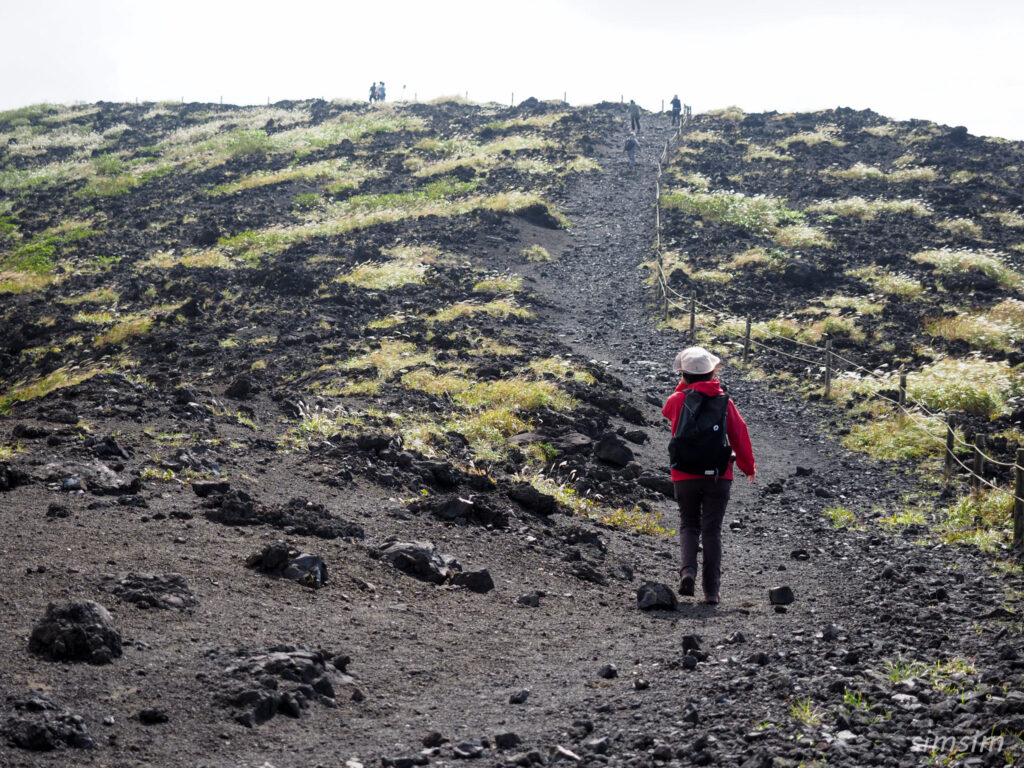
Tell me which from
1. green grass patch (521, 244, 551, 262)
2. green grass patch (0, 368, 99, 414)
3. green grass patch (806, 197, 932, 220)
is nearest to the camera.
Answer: green grass patch (0, 368, 99, 414)

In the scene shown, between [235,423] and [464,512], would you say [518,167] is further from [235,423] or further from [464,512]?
[464,512]

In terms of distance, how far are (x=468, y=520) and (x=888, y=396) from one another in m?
10.2

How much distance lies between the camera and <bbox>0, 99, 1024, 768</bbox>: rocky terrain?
4.35 meters

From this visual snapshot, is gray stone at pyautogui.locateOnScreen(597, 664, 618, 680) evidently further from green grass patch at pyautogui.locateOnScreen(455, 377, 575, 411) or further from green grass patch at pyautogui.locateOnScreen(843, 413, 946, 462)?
green grass patch at pyautogui.locateOnScreen(843, 413, 946, 462)

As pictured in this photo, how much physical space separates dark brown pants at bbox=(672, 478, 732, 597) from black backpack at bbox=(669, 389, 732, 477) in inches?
5.9

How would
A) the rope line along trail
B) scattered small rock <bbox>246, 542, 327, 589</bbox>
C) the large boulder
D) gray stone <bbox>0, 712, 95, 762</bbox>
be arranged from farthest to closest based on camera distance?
1. the rope line along trail
2. scattered small rock <bbox>246, 542, 327, 589</bbox>
3. the large boulder
4. gray stone <bbox>0, 712, 95, 762</bbox>

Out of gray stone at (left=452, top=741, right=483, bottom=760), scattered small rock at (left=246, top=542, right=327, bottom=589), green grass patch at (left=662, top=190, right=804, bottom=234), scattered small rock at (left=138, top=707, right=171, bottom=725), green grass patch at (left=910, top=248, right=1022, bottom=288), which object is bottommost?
gray stone at (left=452, top=741, right=483, bottom=760)

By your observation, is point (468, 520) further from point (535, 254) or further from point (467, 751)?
point (535, 254)

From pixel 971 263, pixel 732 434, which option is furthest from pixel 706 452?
pixel 971 263

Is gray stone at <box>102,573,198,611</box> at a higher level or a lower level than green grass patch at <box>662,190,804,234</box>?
lower

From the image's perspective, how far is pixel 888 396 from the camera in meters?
15.6

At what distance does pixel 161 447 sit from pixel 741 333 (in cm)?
1591

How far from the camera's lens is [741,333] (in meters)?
21.9

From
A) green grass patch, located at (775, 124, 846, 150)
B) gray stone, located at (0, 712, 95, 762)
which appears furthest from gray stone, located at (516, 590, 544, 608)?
green grass patch, located at (775, 124, 846, 150)
